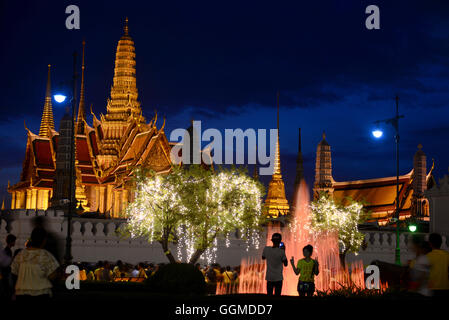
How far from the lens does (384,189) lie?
237 feet

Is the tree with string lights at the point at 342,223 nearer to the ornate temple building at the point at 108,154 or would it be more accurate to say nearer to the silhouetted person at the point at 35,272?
the ornate temple building at the point at 108,154

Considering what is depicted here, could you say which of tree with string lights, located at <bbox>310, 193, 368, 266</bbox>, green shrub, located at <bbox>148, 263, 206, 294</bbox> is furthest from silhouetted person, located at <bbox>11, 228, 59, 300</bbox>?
tree with string lights, located at <bbox>310, 193, 368, 266</bbox>

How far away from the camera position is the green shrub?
16422 millimetres

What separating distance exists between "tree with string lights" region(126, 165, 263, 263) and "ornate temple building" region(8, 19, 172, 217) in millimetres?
22220

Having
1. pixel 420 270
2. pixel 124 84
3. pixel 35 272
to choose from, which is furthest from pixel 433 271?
pixel 124 84

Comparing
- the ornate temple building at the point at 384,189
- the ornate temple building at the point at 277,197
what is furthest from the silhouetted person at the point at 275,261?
the ornate temple building at the point at 277,197

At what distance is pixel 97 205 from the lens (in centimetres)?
7069

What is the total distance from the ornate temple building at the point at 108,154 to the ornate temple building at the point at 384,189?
14956 millimetres

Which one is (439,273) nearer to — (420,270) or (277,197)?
(420,270)

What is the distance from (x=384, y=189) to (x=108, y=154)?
83.9 feet

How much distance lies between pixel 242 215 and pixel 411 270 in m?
20.1
